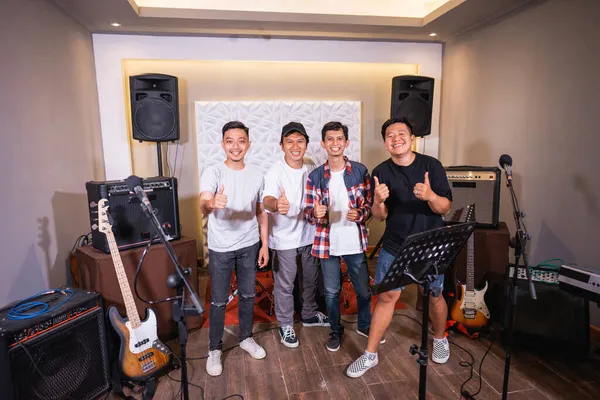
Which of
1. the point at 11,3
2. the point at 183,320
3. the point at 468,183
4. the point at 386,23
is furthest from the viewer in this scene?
the point at 386,23

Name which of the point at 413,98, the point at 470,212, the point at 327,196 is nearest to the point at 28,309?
the point at 327,196

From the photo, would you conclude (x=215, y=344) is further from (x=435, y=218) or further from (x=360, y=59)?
(x=360, y=59)

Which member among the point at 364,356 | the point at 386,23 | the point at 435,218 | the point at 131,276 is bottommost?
the point at 364,356

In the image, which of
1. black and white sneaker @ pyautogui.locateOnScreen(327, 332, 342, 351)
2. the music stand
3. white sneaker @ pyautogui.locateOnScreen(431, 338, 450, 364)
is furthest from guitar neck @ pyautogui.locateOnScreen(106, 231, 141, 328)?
white sneaker @ pyautogui.locateOnScreen(431, 338, 450, 364)

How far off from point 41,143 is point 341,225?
7.46 feet

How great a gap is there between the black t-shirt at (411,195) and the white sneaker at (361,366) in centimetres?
68

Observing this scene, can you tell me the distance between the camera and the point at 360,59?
426cm

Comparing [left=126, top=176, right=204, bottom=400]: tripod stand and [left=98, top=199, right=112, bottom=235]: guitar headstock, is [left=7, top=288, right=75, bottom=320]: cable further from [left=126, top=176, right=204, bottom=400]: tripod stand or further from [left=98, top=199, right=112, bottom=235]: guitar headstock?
[left=126, top=176, right=204, bottom=400]: tripod stand

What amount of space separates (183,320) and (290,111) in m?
3.19

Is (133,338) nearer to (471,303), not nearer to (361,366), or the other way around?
(361,366)

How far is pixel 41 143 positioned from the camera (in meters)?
2.71

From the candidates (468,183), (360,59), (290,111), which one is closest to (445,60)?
(360,59)

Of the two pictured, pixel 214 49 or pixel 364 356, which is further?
pixel 214 49

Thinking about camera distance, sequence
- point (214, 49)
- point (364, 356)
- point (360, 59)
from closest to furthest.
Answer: point (364, 356) < point (214, 49) < point (360, 59)
